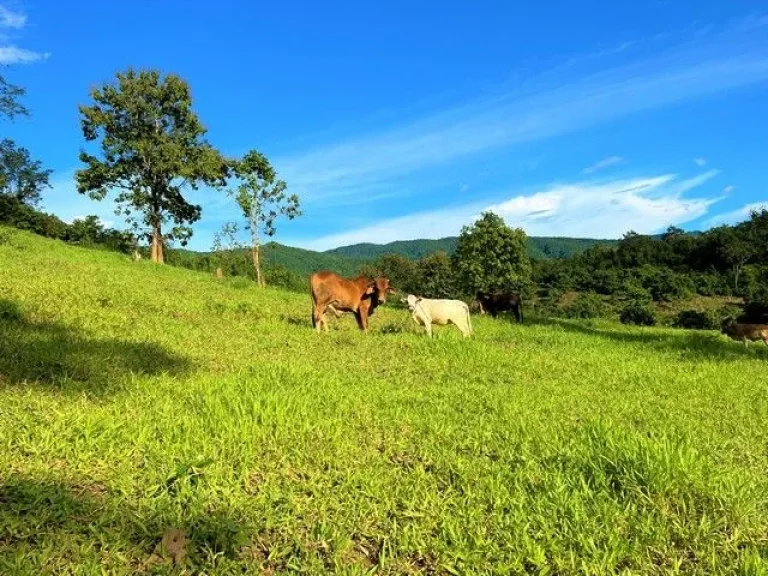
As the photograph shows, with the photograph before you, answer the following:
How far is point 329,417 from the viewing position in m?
6.16

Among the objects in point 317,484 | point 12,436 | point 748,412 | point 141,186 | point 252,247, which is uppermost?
point 141,186

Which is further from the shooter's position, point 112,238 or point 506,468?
point 112,238

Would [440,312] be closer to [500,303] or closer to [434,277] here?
[500,303]

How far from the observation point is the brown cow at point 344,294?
1496 cm

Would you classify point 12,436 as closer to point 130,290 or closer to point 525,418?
point 525,418

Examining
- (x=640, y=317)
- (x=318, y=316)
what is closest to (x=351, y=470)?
(x=318, y=316)

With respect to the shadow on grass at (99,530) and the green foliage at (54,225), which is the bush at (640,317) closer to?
the green foliage at (54,225)

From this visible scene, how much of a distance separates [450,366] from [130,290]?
11.4 metres

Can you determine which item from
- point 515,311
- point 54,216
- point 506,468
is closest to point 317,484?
point 506,468

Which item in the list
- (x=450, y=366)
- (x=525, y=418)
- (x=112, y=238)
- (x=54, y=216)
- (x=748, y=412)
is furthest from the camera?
(x=54, y=216)

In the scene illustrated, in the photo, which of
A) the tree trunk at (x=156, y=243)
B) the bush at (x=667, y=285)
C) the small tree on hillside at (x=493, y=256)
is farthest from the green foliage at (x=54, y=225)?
the bush at (x=667, y=285)

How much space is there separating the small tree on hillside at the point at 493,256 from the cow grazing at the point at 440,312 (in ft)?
116

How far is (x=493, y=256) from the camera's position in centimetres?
5256

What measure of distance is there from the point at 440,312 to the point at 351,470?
484 inches
